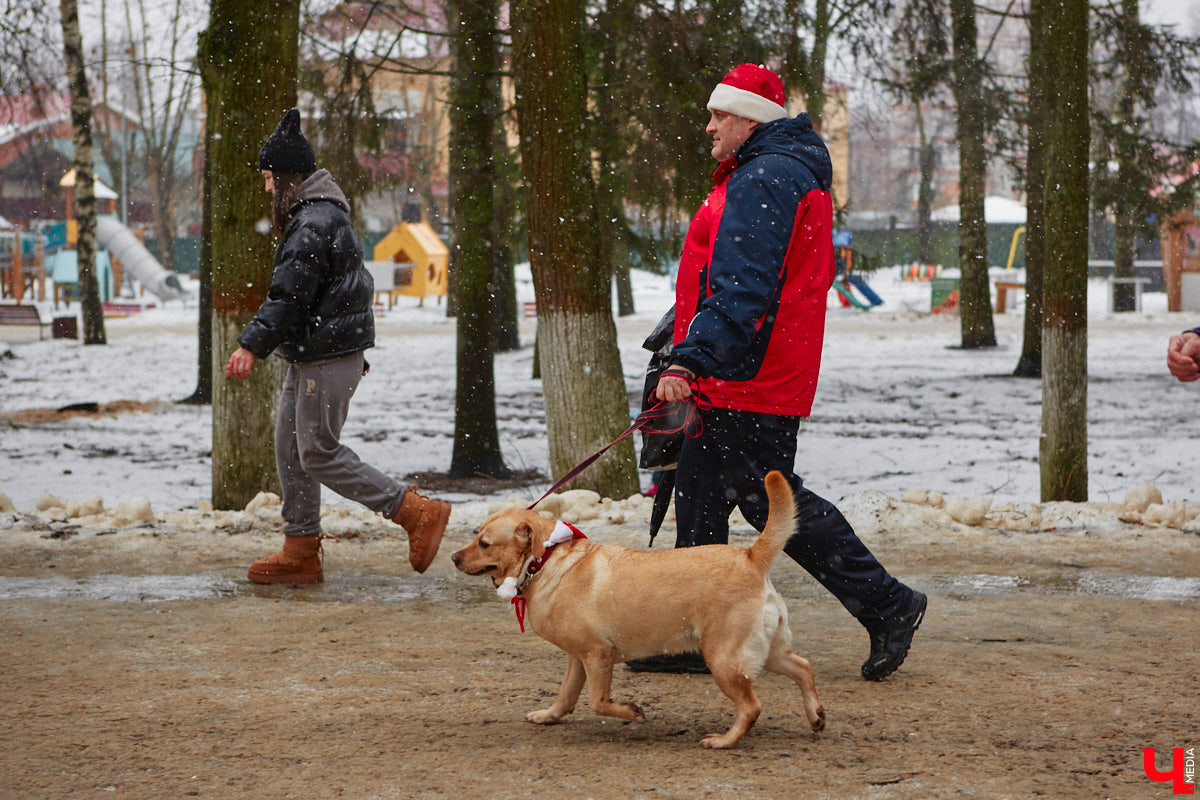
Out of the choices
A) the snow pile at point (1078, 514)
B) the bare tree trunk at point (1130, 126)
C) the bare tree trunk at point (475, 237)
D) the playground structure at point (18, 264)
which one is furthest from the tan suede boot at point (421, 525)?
Result: the playground structure at point (18, 264)

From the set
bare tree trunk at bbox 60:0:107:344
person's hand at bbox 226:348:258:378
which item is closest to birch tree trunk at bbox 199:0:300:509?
person's hand at bbox 226:348:258:378

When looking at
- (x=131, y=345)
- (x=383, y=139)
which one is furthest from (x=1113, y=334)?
(x=131, y=345)

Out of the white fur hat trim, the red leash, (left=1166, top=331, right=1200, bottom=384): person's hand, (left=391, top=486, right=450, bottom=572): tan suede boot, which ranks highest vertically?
the white fur hat trim

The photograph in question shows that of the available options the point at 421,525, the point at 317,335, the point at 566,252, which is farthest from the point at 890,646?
the point at 566,252

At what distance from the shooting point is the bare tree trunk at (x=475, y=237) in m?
11.1

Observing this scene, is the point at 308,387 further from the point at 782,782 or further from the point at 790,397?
the point at 782,782

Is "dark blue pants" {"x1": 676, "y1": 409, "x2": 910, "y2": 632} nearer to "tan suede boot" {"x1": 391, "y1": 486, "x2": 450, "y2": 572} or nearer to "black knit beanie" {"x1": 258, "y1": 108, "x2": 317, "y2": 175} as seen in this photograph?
"tan suede boot" {"x1": 391, "y1": 486, "x2": 450, "y2": 572}

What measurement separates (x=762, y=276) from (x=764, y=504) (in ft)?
2.60

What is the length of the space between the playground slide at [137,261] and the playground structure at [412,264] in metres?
6.44

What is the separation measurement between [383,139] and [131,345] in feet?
48.6

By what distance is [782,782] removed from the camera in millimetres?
3301

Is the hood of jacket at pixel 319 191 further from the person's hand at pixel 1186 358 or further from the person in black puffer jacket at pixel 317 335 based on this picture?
the person's hand at pixel 1186 358

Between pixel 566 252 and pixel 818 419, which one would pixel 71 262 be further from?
pixel 566 252

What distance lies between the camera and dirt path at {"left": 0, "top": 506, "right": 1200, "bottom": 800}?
132 inches
